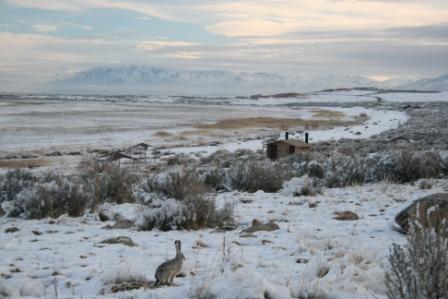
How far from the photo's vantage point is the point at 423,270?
347 cm

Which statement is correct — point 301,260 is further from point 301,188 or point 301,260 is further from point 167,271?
point 301,188

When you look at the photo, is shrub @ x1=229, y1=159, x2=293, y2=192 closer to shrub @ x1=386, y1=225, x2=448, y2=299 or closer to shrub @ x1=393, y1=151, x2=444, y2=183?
shrub @ x1=393, y1=151, x2=444, y2=183

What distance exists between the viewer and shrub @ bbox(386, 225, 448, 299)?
11.2ft

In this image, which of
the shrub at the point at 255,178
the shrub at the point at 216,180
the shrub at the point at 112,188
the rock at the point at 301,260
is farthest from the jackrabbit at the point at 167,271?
the shrub at the point at 216,180

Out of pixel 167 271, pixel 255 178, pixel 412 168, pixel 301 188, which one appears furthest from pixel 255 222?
pixel 412 168

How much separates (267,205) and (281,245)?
10.7 feet

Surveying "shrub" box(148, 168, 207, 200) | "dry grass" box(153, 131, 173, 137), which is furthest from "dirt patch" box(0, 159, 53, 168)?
"shrub" box(148, 168, 207, 200)

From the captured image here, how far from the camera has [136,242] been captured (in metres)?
6.18

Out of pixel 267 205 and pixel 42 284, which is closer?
pixel 42 284

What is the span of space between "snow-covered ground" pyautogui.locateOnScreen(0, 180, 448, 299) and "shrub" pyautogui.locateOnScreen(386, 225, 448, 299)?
0.65 metres

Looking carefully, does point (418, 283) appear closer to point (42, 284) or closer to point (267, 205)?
point (42, 284)

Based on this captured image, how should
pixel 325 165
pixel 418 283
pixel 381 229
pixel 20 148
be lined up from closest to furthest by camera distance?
1. pixel 418 283
2. pixel 381 229
3. pixel 325 165
4. pixel 20 148

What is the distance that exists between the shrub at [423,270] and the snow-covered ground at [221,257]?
2.13 feet

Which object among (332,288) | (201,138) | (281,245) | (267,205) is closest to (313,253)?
(281,245)
